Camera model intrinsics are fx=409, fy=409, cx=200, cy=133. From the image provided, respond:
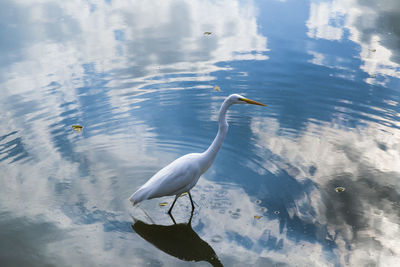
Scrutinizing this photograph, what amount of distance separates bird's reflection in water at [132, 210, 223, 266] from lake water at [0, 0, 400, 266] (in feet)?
0.05

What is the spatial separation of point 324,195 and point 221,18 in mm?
8115

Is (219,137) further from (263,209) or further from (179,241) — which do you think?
(179,241)

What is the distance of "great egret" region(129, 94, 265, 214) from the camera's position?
4480 mm

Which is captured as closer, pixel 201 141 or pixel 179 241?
pixel 179 241

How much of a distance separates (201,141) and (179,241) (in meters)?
1.98

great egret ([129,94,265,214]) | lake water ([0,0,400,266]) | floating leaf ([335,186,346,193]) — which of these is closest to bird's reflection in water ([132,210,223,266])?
lake water ([0,0,400,266])

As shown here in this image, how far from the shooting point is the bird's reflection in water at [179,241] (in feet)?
13.8

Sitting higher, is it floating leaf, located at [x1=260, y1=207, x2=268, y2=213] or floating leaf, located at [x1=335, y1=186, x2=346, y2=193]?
floating leaf, located at [x1=260, y1=207, x2=268, y2=213]

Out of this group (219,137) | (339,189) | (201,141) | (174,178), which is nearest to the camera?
(174,178)

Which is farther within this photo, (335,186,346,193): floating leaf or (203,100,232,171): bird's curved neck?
(335,186,346,193): floating leaf

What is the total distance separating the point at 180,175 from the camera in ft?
15.0

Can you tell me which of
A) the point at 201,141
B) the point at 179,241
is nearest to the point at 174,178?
the point at 179,241

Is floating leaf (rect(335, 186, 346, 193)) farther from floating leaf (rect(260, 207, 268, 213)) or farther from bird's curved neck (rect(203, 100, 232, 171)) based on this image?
bird's curved neck (rect(203, 100, 232, 171))

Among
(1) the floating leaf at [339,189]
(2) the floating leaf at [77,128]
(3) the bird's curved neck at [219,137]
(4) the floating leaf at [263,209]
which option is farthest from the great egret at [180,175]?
(2) the floating leaf at [77,128]
